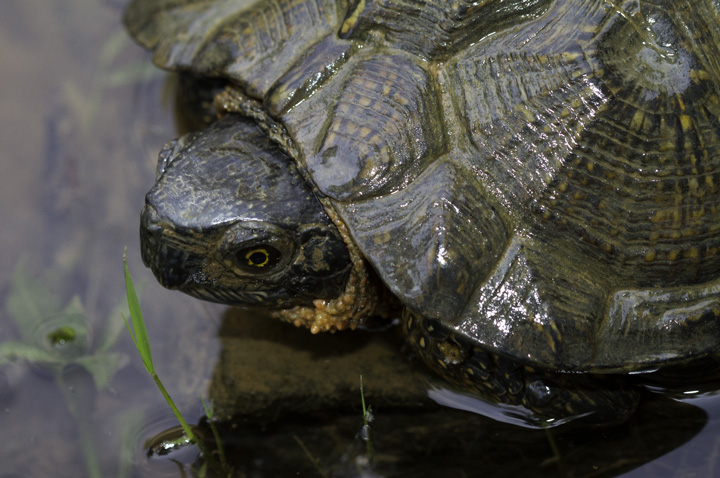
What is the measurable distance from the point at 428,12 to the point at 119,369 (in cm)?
205

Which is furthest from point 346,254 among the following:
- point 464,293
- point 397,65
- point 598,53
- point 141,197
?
point 141,197

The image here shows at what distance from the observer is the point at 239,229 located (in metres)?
2.52

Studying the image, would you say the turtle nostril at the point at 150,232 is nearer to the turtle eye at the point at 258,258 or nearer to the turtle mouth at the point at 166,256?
the turtle mouth at the point at 166,256

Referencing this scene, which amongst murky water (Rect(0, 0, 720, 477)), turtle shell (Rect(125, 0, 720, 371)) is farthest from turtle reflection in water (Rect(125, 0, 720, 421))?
murky water (Rect(0, 0, 720, 477))

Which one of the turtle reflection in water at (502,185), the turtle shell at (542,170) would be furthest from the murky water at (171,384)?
the turtle shell at (542,170)

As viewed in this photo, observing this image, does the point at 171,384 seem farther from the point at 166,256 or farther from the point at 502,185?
the point at 502,185

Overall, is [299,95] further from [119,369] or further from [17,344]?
[17,344]

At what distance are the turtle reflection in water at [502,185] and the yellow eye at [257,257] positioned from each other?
0.01 metres

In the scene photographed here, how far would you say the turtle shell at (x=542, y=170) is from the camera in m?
2.38

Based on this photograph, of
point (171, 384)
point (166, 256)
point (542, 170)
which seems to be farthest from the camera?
point (171, 384)

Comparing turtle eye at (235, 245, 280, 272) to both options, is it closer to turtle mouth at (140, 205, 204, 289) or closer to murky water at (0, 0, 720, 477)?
turtle mouth at (140, 205, 204, 289)

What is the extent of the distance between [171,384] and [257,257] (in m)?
0.83

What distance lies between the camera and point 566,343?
2.39m

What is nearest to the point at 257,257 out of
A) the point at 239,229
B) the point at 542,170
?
the point at 239,229
